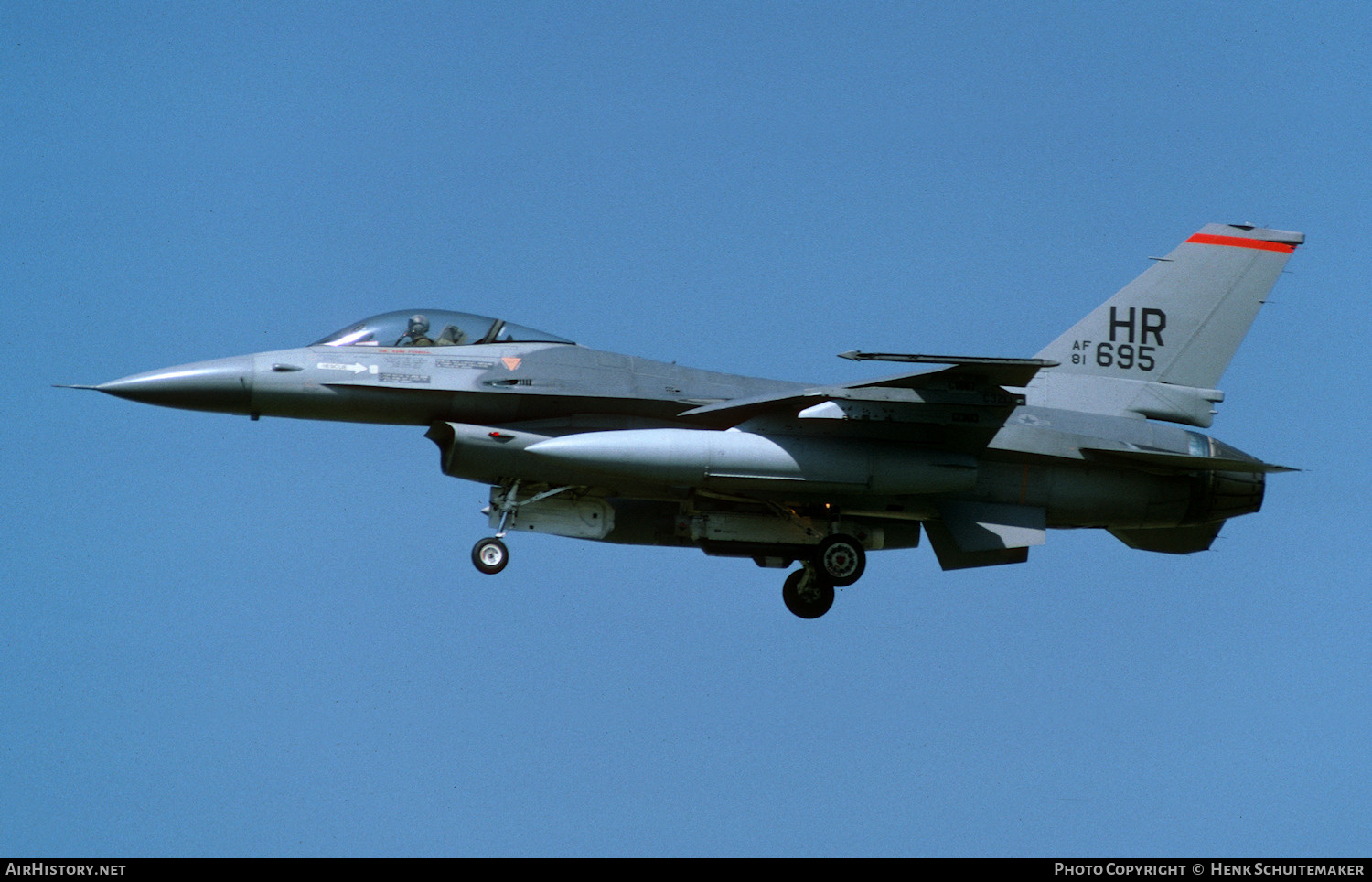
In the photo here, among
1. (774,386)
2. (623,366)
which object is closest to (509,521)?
(623,366)

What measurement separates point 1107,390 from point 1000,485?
1861 mm

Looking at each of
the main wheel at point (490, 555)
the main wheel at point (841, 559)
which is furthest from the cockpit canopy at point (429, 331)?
the main wheel at point (841, 559)

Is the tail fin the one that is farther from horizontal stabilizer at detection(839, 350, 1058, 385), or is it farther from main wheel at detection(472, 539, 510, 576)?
main wheel at detection(472, 539, 510, 576)

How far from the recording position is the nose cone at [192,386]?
15.2 metres

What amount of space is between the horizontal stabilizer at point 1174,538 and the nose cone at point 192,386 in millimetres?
9243

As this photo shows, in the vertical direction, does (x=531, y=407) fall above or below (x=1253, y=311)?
below

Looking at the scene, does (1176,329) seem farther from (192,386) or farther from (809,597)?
(192,386)

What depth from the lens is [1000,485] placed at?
16.2 meters

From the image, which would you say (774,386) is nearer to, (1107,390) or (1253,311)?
(1107,390)

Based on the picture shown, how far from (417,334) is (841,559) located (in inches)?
187

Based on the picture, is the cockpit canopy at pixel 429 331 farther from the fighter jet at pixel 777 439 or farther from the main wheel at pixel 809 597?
the main wheel at pixel 809 597

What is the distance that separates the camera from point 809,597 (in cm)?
1691

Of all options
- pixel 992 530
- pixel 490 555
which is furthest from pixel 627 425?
pixel 992 530
